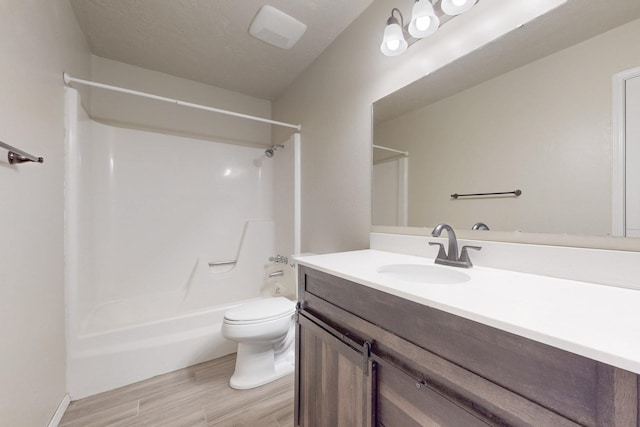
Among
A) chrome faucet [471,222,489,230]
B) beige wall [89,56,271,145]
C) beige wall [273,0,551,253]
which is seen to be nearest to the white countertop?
chrome faucet [471,222,489,230]

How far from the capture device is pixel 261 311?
161 cm

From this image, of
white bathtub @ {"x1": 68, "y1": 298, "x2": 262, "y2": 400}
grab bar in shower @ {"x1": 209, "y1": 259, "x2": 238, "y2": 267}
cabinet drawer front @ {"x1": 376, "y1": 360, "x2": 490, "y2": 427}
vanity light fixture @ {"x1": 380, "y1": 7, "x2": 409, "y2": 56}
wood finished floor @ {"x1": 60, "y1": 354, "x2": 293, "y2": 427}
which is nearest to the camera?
cabinet drawer front @ {"x1": 376, "y1": 360, "x2": 490, "y2": 427}

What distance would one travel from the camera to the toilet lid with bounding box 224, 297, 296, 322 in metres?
1.53

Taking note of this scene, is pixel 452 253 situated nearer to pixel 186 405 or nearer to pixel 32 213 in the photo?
pixel 186 405

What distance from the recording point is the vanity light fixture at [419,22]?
99cm

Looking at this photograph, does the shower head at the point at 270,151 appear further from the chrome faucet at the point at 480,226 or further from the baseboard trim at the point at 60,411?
the baseboard trim at the point at 60,411

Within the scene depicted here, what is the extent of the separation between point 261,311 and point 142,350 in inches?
32.2

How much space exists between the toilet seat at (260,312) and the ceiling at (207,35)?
1.88 meters

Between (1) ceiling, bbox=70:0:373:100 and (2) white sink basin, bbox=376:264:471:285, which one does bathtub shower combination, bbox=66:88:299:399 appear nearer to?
(1) ceiling, bbox=70:0:373:100

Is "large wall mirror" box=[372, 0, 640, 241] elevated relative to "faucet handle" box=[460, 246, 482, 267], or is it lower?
elevated

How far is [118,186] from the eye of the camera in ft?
6.78

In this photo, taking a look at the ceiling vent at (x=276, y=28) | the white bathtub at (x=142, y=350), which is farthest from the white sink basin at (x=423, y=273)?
the ceiling vent at (x=276, y=28)

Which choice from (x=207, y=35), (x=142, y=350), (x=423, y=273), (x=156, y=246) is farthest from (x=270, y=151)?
(x=423, y=273)

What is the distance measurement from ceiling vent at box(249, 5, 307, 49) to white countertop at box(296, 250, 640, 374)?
162 centimetres
